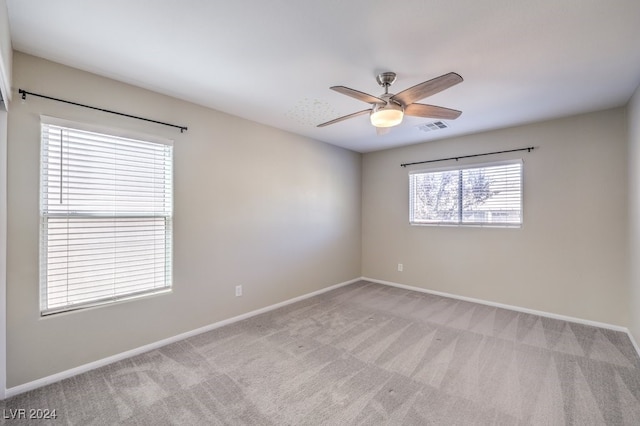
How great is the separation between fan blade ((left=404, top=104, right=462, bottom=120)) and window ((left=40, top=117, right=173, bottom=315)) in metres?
2.33

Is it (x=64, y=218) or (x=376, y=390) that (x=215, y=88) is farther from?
(x=376, y=390)

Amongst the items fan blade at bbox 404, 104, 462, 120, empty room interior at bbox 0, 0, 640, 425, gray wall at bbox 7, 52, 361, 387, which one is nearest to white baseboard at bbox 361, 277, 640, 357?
empty room interior at bbox 0, 0, 640, 425

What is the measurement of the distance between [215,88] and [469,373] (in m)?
3.36

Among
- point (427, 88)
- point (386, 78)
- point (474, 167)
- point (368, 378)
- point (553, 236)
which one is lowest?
point (368, 378)

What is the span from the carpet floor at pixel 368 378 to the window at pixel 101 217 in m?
0.70

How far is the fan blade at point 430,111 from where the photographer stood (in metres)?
2.34

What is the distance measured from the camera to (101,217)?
94.0 inches

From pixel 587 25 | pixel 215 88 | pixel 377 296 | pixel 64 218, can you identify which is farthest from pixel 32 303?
pixel 587 25

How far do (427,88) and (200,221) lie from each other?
8.28 ft

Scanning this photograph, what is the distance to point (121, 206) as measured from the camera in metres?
2.51

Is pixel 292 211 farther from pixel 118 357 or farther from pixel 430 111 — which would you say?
pixel 118 357

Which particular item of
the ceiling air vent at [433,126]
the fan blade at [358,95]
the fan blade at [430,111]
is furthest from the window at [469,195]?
the fan blade at [358,95]

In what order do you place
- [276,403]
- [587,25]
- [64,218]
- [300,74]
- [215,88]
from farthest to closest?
[215,88] < [300,74] < [64,218] < [276,403] < [587,25]

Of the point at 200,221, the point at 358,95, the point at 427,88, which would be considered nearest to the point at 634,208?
the point at 427,88
